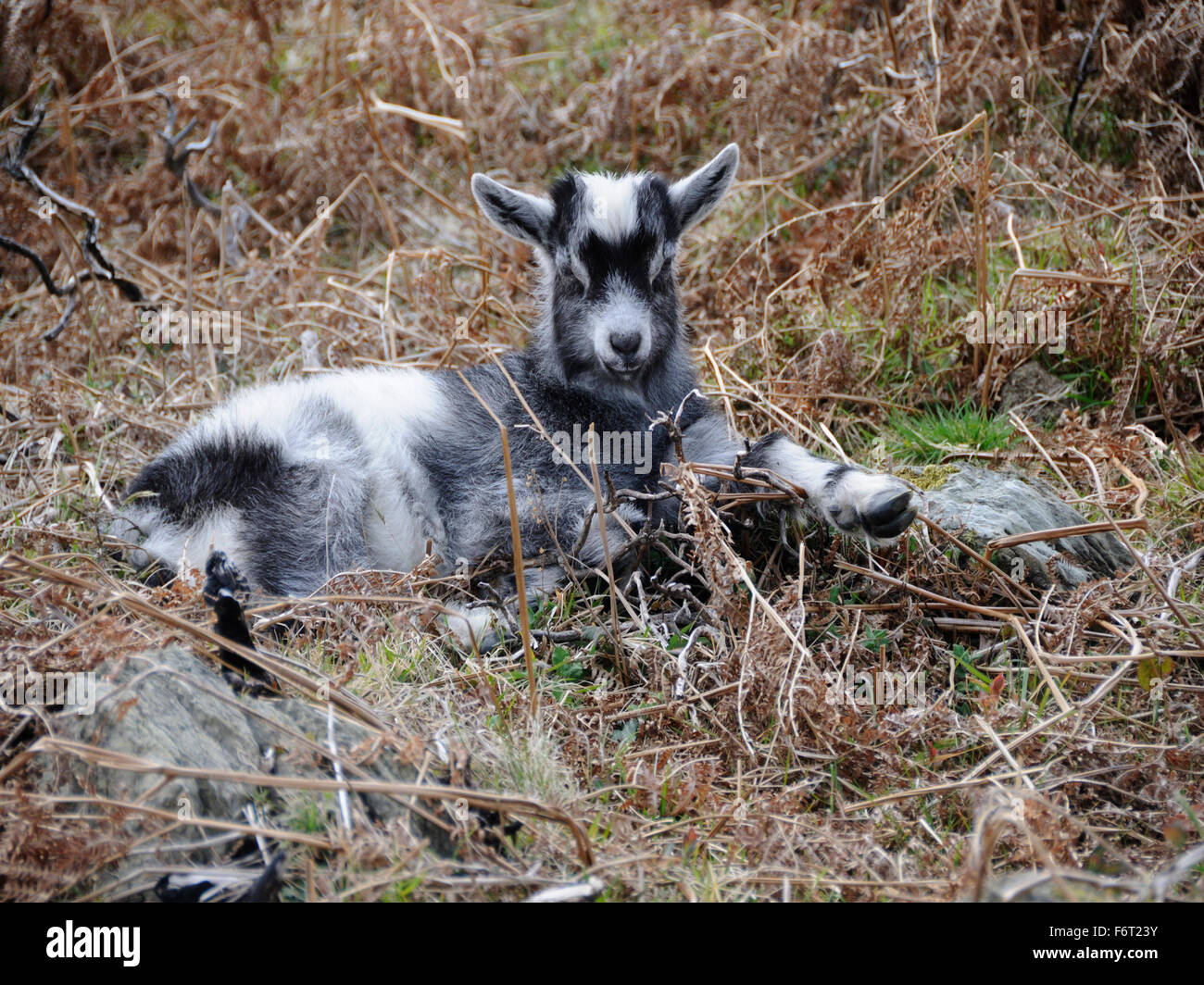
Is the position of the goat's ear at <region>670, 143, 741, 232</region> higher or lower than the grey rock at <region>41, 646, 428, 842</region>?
higher

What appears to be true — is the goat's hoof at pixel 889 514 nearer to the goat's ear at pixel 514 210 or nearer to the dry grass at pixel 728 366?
the dry grass at pixel 728 366

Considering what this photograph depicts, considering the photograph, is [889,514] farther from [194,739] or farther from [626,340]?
[194,739]

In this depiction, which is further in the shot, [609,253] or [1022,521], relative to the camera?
[609,253]

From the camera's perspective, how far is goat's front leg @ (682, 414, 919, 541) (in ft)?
12.0

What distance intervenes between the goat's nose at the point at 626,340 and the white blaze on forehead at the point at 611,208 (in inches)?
16.5

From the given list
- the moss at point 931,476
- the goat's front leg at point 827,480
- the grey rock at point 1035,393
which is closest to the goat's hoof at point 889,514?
the goat's front leg at point 827,480

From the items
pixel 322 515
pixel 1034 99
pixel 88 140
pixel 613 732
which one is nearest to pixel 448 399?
pixel 322 515

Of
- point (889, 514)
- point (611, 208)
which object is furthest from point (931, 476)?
point (611, 208)

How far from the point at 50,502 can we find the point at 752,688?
3.46m

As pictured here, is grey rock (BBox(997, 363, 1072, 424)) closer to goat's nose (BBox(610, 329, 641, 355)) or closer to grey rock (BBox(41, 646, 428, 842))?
goat's nose (BBox(610, 329, 641, 355))

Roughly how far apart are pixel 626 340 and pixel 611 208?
60 centimetres

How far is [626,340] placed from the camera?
4.14m

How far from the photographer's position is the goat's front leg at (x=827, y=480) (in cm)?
367

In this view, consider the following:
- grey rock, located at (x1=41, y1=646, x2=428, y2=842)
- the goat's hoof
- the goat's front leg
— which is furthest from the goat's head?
grey rock, located at (x1=41, y1=646, x2=428, y2=842)
